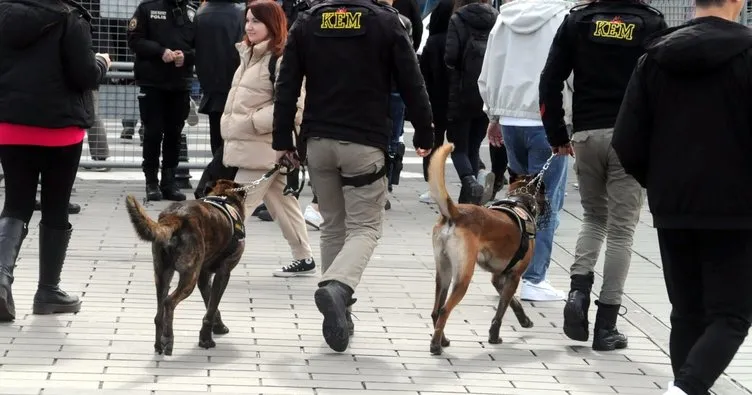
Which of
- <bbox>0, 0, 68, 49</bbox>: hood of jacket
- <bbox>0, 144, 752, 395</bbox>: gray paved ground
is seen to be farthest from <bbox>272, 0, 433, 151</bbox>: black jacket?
<bbox>0, 0, 68, 49</bbox>: hood of jacket

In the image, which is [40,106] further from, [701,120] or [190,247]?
[701,120]

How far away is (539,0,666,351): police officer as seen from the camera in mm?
6809

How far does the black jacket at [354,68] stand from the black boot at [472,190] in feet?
15.3

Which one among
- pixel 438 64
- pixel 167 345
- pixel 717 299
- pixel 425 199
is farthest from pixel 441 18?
pixel 717 299

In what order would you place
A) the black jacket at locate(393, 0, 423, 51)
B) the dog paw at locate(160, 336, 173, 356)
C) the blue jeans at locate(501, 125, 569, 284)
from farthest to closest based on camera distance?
1. the black jacket at locate(393, 0, 423, 51)
2. the blue jeans at locate(501, 125, 569, 284)
3. the dog paw at locate(160, 336, 173, 356)

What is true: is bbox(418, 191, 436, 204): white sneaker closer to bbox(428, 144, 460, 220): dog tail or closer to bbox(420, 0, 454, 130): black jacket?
bbox(420, 0, 454, 130): black jacket

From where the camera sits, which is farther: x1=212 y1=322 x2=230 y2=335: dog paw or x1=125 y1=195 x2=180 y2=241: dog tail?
x1=212 y1=322 x2=230 y2=335: dog paw

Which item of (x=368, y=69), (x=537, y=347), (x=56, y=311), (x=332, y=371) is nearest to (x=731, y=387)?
(x=537, y=347)

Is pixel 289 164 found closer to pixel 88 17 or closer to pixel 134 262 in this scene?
pixel 88 17

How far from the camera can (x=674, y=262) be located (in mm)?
5254

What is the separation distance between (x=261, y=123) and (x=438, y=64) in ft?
→ 12.1

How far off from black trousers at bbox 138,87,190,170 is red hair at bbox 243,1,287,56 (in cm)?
366

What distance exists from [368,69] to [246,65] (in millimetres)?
2085

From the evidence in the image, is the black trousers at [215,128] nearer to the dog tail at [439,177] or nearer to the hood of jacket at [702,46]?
the dog tail at [439,177]
